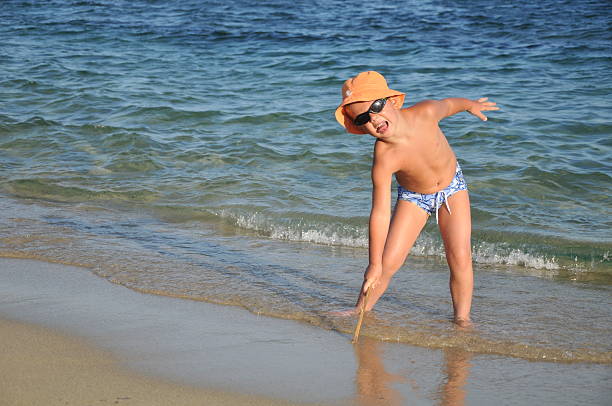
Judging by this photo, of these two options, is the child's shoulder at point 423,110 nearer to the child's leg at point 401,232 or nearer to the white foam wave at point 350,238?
the child's leg at point 401,232

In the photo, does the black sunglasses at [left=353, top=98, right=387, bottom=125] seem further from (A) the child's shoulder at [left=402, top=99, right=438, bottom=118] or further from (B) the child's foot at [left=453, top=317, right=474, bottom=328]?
(B) the child's foot at [left=453, top=317, right=474, bottom=328]

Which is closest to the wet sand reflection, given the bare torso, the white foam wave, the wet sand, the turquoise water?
the wet sand

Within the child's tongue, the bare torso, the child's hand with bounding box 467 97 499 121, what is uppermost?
the child's tongue

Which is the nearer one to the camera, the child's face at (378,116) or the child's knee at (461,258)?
the child's face at (378,116)

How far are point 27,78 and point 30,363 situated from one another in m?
10.2

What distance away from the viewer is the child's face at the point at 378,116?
12.7 feet

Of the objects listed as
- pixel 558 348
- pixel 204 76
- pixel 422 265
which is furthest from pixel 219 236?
pixel 204 76

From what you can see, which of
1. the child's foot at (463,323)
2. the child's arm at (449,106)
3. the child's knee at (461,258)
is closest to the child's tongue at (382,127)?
the child's arm at (449,106)

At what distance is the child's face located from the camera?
12.7ft

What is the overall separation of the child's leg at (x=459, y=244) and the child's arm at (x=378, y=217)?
1.74 feet

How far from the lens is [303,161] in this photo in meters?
8.55

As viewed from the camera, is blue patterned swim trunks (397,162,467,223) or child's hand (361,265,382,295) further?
blue patterned swim trunks (397,162,467,223)

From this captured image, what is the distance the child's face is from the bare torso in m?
0.11

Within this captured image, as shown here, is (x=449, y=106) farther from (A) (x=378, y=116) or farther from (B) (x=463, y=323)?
(B) (x=463, y=323)
